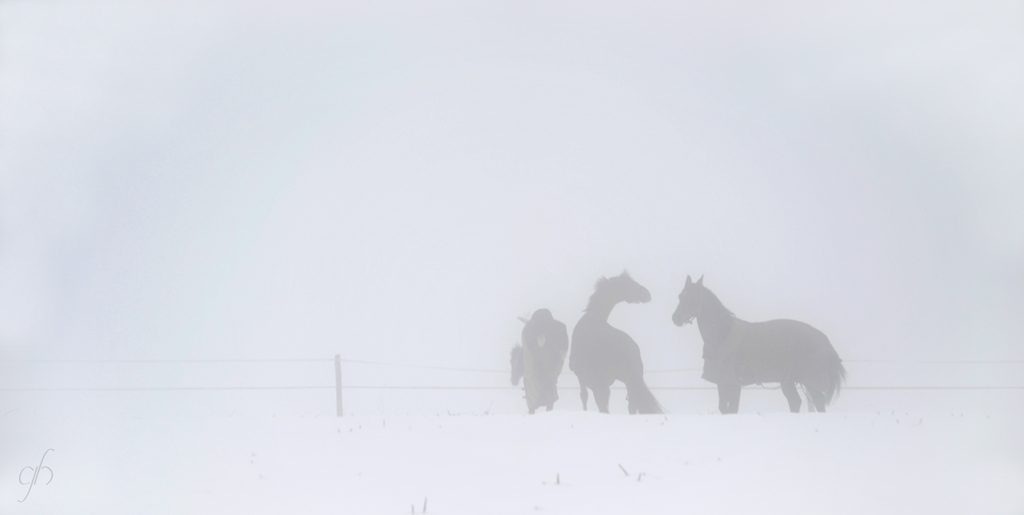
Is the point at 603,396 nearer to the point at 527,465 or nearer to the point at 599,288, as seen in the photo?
the point at 599,288

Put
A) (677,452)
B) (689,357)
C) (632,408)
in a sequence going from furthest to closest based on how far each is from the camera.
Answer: (689,357) < (632,408) < (677,452)

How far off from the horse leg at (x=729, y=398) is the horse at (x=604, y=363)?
1.76 metres

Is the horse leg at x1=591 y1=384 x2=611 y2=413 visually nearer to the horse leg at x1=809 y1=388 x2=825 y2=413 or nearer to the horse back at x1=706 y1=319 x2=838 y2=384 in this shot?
the horse back at x1=706 y1=319 x2=838 y2=384

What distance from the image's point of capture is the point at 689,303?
30.9ft

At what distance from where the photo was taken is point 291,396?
38.2 meters

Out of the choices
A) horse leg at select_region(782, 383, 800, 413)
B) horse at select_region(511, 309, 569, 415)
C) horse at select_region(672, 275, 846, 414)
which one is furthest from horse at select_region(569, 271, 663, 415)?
horse leg at select_region(782, 383, 800, 413)

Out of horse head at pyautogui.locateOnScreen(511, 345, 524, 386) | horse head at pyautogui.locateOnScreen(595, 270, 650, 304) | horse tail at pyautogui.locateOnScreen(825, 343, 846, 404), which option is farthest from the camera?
horse head at pyautogui.locateOnScreen(511, 345, 524, 386)

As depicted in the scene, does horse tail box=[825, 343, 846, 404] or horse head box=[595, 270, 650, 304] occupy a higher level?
horse head box=[595, 270, 650, 304]

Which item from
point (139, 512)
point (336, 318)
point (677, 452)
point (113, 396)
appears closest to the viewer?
point (139, 512)

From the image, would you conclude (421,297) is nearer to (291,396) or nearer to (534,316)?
(291,396)

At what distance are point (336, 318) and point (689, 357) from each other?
26204 millimetres

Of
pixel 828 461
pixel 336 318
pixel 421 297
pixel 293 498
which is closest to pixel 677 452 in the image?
pixel 828 461

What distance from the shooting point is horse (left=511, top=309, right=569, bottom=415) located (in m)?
12.0

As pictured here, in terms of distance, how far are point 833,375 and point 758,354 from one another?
1.05m
